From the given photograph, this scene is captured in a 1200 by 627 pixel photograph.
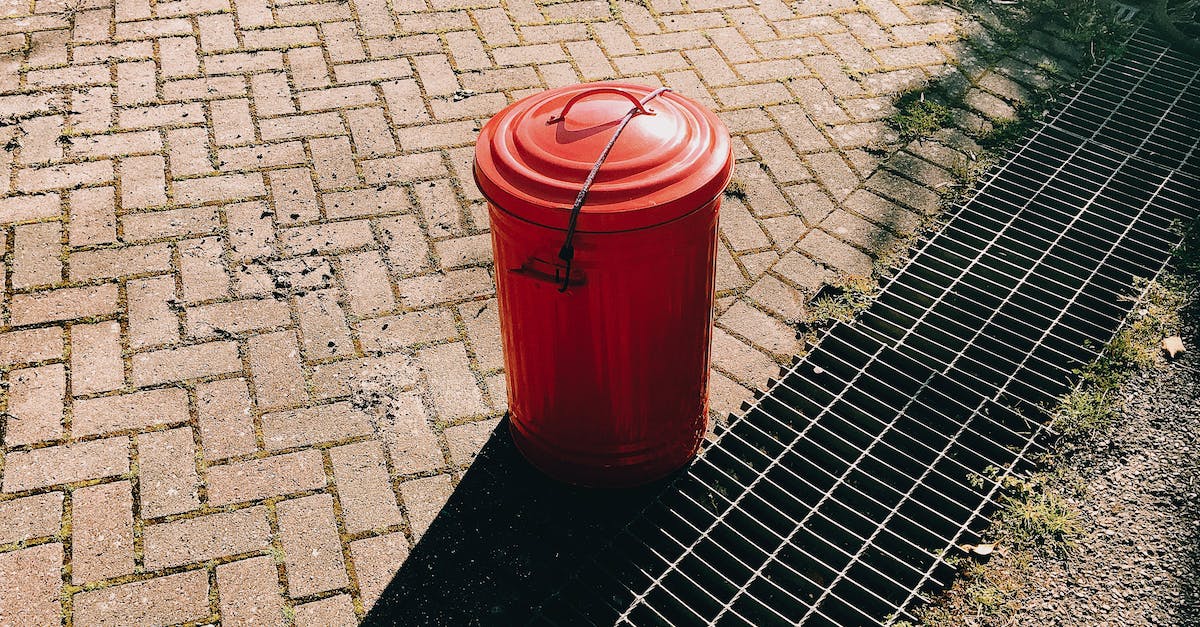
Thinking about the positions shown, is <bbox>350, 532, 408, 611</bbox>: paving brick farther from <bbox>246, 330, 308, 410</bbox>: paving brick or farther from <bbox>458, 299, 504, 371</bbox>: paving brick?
<bbox>458, 299, 504, 371</bbox>: paving brick

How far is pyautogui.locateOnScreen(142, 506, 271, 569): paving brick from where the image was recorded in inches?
125

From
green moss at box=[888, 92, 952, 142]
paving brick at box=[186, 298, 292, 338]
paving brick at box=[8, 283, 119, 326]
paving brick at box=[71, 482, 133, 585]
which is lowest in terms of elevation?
green moss at box=[888, 92, 952, 142]

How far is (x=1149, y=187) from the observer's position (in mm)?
4723

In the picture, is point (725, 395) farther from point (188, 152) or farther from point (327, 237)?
→ point (188, 152)

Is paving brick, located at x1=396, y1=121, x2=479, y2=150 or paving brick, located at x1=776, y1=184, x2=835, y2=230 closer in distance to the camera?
paving brick, located at x1=776, y1=184, x2=835, y2=230

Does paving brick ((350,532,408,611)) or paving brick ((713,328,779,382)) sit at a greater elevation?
paving brick ((350,532,408,611))

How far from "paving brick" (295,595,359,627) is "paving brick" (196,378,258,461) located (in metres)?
0.69

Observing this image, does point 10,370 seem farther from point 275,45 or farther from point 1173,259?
point 1173,259

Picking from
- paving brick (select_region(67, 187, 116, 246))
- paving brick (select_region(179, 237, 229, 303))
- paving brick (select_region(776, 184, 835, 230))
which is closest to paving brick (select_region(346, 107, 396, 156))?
paving brick (select_region(179, 237, 229, 303))

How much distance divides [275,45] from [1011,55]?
4077 mm

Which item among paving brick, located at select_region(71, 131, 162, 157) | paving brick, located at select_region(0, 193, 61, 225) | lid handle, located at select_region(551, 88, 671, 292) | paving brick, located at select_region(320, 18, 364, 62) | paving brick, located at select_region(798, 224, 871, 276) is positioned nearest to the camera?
lid handle, located at select_region(551, 88, 671, 292)

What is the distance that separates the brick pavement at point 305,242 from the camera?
326 cm

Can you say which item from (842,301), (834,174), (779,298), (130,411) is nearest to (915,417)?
(842,301)

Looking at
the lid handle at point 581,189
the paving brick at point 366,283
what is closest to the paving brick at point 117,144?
the paving brick at point 366,283
